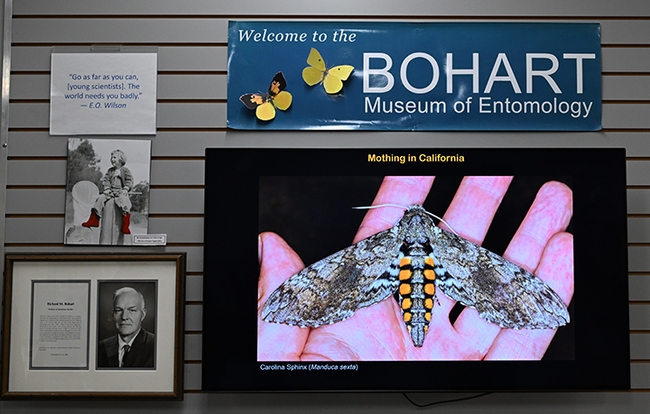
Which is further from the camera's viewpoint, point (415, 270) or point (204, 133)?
point (204, 133)

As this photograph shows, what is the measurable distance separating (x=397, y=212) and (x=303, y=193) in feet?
1.03

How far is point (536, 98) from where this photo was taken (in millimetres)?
2359

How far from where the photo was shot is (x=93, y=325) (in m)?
2.25

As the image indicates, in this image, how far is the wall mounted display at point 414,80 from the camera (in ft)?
7.73

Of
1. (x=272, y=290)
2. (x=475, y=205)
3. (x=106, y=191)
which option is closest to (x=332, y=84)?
(x=475, y=205)

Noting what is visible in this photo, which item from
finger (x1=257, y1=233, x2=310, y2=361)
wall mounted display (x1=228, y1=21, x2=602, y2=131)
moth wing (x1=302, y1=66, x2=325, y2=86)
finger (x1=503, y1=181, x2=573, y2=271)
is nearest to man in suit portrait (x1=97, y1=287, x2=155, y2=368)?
finger (x1=257, y1=233, x2=310, y2=361)

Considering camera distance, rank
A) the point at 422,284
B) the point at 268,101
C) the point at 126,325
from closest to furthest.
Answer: the point at 422,284, the point at 126,325, the point at 268,101

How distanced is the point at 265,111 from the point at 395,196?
0.56m

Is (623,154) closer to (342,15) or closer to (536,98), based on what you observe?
(536,98)

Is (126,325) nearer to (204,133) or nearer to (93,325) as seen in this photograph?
(93,325)

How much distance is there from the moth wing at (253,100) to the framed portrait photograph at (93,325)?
58 cm

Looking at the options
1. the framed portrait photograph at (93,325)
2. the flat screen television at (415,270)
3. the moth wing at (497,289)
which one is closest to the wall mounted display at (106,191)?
the framed portrait photograph at (93,325)

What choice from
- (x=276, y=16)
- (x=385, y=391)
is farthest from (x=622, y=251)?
(x=276, y=16)

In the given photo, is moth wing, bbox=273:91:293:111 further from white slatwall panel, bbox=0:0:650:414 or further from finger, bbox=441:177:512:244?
finger, bbox=441:177:512:244
